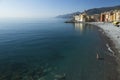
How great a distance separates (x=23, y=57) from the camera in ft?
112

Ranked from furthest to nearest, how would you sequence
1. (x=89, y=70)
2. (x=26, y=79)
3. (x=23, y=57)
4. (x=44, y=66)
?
(x=23, y=57), (x=44, y=66), (x=89, y=70), (x=26, y=79)

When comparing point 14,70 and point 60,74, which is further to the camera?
point 14,70

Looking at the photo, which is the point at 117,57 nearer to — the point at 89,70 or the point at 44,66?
Result: the point at 89,70

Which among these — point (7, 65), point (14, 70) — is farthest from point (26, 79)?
point (7, 65)

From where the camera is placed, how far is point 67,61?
30641 mm

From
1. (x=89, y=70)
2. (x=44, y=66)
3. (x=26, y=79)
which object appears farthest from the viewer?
(x=44, y=66)

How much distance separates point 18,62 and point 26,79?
29.3ft

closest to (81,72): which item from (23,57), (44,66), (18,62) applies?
(44,66)

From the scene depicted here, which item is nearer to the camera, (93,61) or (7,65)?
(7,65)

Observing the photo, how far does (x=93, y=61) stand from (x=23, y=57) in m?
15.3

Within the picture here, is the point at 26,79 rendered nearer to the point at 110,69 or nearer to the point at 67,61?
the point at 67,61

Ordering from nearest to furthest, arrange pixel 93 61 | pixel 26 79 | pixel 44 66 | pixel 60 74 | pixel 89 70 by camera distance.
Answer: pixel 26 79 < pixel 60 74 < pixel 89 70 < pixel 44 66 < pixel 93 61

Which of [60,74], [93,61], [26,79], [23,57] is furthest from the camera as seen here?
[23,57]

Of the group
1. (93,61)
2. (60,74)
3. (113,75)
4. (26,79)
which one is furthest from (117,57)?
(26,79)
